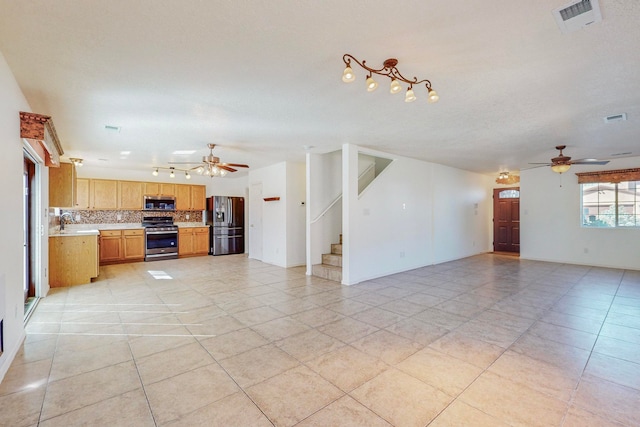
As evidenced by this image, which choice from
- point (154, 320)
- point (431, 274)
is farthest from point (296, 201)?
point (154, 320)

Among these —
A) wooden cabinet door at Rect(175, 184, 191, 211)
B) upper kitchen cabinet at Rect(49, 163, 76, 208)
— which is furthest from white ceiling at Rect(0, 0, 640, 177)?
wooden cabinet door at Rect(175, 184, 191, 211)

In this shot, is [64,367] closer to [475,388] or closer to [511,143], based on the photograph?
[475,388]

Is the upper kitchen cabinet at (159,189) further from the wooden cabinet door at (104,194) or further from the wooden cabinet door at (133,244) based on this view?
the wooden cabinet door at (133,244)

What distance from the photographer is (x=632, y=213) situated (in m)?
6.48

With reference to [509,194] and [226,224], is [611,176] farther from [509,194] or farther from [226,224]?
[226,224]

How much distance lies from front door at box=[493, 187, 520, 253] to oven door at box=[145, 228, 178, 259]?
10.2m

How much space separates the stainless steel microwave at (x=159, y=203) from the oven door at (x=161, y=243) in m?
0.68

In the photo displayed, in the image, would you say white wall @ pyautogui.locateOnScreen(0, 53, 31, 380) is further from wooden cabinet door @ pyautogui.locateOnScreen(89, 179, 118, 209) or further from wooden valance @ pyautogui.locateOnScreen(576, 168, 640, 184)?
wooden valance @ pyautogui.locateOnScreen(576, 168, 640, 184)

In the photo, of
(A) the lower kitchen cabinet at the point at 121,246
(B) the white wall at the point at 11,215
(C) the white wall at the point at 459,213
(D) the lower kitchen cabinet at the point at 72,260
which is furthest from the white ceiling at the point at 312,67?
(A) the lower kitchen cabinet at the point at 121,246

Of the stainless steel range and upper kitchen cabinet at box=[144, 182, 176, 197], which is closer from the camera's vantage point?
the stainless steel range

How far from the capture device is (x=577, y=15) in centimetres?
176

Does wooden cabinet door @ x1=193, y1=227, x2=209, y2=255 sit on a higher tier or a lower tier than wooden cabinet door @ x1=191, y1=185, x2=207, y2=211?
lower

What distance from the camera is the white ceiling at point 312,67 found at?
68.7 inches

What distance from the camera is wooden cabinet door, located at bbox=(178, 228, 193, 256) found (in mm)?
8414
